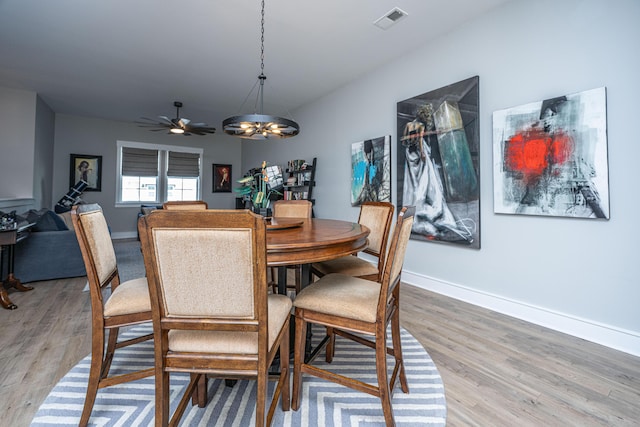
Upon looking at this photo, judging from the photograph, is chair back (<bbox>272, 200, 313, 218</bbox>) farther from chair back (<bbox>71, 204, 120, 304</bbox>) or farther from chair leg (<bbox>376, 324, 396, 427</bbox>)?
chair leg (<bbox>376, 324, 396, 427</bbox>)

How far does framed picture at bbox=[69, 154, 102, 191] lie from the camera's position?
6168 mm

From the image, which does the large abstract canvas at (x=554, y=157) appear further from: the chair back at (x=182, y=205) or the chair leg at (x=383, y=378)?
the chair back at (x=182, y=205)

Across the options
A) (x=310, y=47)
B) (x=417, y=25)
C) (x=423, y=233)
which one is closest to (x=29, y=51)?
(x=310, y=47)

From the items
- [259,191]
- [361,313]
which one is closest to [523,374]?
[361,313]

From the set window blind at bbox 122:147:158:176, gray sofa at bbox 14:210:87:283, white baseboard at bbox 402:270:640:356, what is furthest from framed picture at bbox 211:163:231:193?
white baseboard at bbox 402:270:640:356

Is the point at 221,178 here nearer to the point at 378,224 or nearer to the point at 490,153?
the point at 378,224

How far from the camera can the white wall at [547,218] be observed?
75.5 inches

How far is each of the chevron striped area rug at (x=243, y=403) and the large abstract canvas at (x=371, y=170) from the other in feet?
7.81

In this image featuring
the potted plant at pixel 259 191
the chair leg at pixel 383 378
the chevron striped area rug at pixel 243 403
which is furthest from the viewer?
the potted plant at pixel 259 191

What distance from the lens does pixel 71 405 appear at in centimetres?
135

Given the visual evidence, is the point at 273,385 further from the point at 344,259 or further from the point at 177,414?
the point at 344,259

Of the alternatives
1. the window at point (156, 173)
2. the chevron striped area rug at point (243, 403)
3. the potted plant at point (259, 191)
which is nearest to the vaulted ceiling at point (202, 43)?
the potted plant at point (259, 191)

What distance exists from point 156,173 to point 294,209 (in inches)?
229

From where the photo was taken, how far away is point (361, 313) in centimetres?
122
